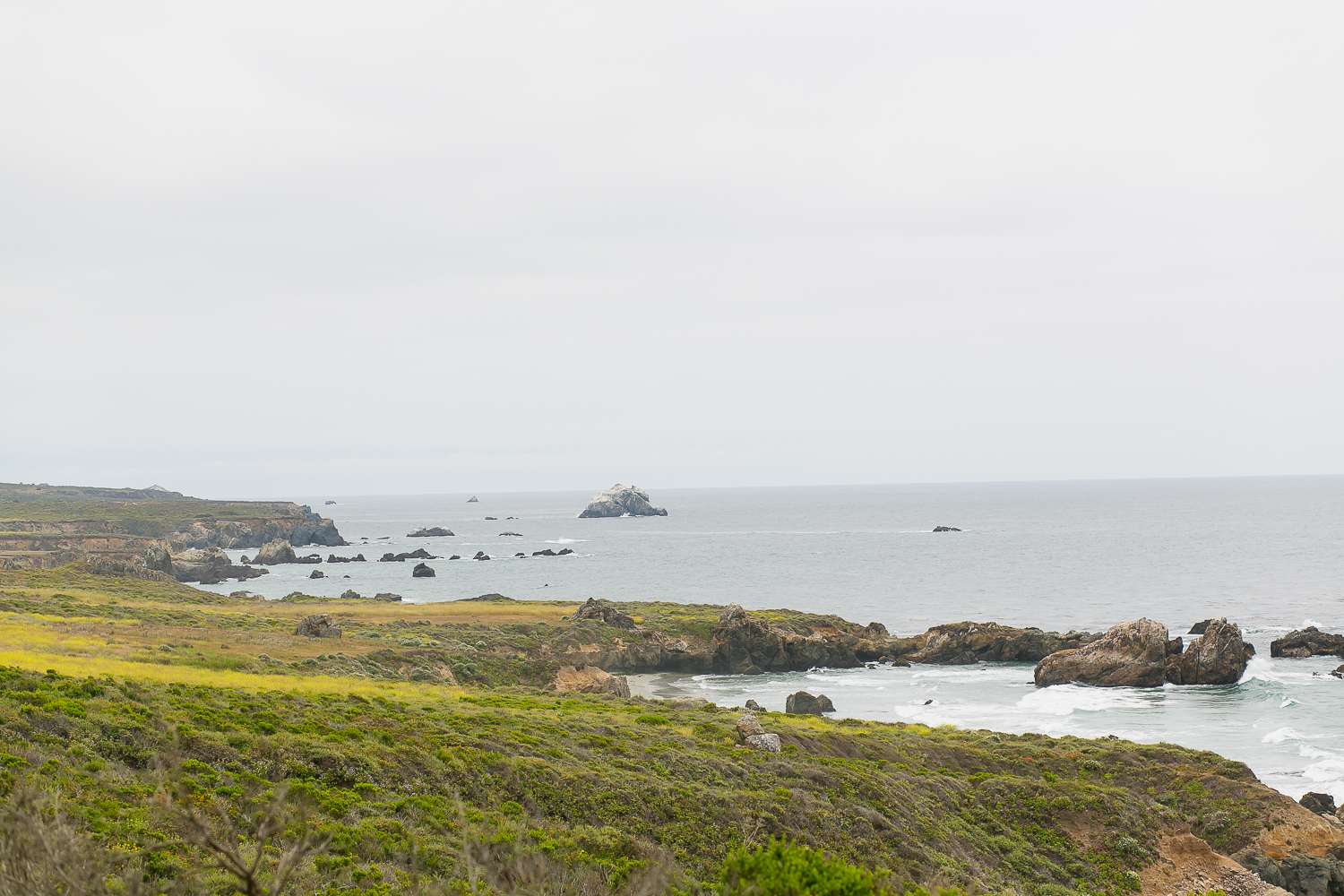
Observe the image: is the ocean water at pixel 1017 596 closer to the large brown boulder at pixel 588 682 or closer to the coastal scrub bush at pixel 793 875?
the large brown boulder at pixel 588 682

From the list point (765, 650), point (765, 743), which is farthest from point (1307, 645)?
point (765, 743)

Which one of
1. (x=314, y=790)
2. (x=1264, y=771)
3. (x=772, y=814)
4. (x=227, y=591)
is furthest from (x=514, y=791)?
(x=227, y=591)

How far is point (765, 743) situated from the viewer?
34250 millimetres

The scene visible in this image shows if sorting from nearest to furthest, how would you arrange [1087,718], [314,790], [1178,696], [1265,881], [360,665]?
[314,790] < [1265,881] < [360,665] < [1087,718] < [1178,696]

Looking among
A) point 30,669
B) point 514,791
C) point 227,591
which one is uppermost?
point 30,669

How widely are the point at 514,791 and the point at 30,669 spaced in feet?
57.0

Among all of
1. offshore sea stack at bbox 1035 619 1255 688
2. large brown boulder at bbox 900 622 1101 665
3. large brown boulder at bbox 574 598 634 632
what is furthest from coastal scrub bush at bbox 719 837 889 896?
large brown boulder at bbox 900 622 1101 665

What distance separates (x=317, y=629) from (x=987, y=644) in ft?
184

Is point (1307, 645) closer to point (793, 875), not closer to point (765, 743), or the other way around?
point (765, 743)

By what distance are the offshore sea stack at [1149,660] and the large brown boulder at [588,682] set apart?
32324 millimetres

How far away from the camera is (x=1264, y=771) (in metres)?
41.8

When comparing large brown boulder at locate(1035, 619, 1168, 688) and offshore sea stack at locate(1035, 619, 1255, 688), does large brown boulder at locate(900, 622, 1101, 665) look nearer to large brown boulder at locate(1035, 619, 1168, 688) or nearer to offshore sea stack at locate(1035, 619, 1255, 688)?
large brown boulder at locate(1035, 619, 1168, 688)

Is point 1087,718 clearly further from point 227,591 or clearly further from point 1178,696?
point 227,591

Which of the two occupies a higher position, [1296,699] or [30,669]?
[30,669]
